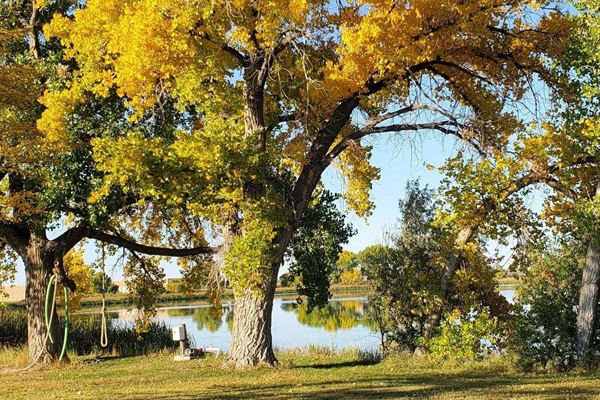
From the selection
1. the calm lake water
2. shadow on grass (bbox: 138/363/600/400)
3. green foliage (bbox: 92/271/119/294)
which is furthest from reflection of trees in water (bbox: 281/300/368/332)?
shadow on grass (bbox: 138/363/600/400)

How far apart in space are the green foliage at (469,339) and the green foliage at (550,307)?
55 cm

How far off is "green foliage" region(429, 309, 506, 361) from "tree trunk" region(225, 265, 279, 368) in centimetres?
343

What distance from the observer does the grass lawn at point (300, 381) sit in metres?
9.79

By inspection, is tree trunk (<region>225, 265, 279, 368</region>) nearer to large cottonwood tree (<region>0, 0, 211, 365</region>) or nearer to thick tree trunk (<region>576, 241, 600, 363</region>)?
large cottonwood tree (<region>0, 0, 211, 365</region>)

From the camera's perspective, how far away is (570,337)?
555 inches

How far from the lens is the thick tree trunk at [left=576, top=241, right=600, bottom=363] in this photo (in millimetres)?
13805

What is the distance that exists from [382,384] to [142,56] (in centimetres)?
718

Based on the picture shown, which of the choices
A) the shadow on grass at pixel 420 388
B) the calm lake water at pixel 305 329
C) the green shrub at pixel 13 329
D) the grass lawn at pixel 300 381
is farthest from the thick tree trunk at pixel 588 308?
the green shrub at pixel 13 329

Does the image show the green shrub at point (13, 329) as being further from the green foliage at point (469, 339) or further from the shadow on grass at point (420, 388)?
the green foliage at point (469, 339)

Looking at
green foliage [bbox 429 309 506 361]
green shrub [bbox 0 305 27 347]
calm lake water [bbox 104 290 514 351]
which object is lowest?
calm lake water [bbox 104 290 514 351]

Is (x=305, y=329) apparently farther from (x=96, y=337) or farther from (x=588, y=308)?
(x=588, y=308)

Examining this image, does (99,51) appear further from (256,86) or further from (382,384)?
(382,384)

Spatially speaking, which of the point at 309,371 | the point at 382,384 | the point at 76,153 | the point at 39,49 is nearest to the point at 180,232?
the point at 76,153

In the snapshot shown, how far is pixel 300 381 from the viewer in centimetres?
1177
